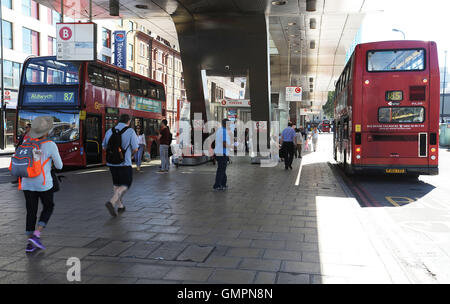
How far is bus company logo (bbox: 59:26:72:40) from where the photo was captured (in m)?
13.2

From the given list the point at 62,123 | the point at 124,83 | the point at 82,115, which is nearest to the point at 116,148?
the point at 82,115

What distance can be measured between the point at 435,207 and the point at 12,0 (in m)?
29.6

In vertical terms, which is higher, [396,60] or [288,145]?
[396,60]

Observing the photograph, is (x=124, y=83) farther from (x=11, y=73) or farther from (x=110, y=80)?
(x=11, y=73)

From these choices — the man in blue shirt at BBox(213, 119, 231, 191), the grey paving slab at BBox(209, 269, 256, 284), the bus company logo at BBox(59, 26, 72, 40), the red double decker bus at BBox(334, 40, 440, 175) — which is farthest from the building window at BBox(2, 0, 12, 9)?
the grey paving slab at BBox(209, 269, 256, 284)

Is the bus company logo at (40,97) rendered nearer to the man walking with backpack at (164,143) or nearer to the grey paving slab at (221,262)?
the man walking with backpack at (164,143)

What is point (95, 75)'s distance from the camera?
1489 cm

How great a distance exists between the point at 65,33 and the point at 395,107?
32.1 ft

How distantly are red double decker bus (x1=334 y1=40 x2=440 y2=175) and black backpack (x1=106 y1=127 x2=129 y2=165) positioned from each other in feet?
23.9

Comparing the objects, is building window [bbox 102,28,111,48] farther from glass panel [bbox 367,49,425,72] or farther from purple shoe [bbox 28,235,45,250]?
purple shoe [bbox 28,235,45,250]

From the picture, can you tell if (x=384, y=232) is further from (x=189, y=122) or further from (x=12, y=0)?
(x=12, y=0)

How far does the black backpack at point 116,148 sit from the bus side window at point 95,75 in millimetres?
8331

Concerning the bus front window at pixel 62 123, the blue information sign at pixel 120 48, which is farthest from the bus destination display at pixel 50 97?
the blue information sign at pixel 120 48

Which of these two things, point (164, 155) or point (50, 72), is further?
point (50, 72)
